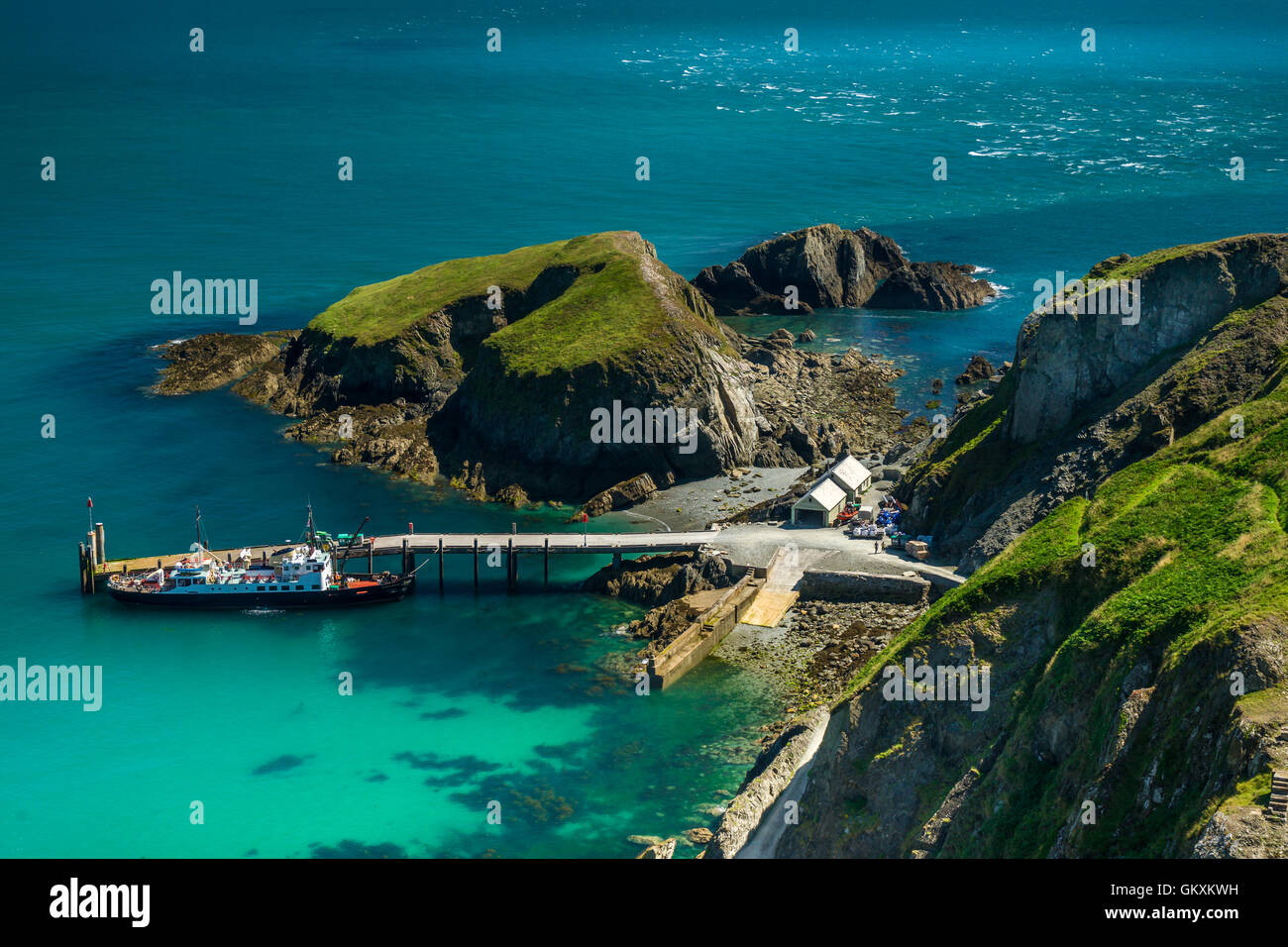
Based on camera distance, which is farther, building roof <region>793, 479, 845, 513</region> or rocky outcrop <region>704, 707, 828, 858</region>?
building roof <region>793, 479, 845, 513</region>

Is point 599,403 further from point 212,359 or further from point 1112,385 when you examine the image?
point 212,359

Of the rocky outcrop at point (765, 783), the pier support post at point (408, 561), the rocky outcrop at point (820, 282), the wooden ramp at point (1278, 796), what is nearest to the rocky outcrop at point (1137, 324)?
the rocky outcrop at point (765, 783)

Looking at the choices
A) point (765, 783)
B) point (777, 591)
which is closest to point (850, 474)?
point (777, 591)

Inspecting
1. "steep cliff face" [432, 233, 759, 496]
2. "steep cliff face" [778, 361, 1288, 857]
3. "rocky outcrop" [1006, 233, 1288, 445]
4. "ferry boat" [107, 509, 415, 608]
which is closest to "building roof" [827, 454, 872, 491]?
"steep cliff face" [432, 233, 759, 496]

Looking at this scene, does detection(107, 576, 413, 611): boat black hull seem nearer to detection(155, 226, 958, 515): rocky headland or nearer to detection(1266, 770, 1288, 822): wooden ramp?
detection(155, 226, 958, 515): rocky headland

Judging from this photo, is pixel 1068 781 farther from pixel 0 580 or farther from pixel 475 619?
pixel 0 580

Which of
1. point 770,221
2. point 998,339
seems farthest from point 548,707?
point 770,221
